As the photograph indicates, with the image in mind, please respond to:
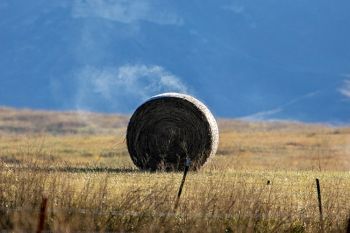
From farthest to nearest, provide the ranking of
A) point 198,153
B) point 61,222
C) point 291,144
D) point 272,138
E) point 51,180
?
point 272,138 < point 291,144 < point 198,153 < point 51,180 < point 61,222

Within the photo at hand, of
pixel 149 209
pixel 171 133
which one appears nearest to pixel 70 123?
pixel 171 133

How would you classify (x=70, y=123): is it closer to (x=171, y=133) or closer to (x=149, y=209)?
(x=171, y=133)

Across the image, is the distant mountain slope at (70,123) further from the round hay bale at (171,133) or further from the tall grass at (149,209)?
the tall grass at (149,209)

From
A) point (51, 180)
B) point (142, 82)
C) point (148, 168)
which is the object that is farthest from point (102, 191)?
point (142, 82)

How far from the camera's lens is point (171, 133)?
2478 cm

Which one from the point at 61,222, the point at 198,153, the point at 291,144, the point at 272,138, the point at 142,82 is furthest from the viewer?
the point at 142,82

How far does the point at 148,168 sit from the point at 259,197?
9.05m

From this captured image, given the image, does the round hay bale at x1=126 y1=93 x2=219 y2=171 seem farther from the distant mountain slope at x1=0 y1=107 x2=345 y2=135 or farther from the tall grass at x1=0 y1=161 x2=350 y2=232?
the distant mountain slope at x1=0 y1=107 x2=345 y2=135

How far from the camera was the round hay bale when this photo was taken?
24030 millimetres

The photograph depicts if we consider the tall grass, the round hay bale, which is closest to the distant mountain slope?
the round hay bale

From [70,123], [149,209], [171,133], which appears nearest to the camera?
[149,209]

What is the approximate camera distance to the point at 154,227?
1384cm

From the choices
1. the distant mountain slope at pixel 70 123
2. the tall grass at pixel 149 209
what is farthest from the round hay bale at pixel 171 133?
the distant mountain slope at pixel 70 123

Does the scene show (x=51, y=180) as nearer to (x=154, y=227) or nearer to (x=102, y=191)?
(x=102, y=191)
